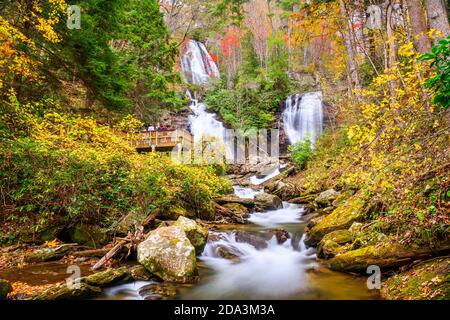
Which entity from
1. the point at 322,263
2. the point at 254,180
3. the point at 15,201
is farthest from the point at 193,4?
the point at 322,263

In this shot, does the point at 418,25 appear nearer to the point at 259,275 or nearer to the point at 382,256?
the point at 382,256

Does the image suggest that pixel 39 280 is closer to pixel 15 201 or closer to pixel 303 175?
pixel 15 201

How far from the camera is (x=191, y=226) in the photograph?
6.83m

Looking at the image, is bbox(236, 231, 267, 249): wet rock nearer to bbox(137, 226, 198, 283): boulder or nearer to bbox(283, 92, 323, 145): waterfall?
bbox(137, 226, 198, 283): boulder

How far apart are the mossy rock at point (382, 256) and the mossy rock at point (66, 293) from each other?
4.39m

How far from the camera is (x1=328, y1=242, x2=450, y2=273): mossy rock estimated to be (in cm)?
455

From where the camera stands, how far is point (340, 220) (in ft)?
23.1

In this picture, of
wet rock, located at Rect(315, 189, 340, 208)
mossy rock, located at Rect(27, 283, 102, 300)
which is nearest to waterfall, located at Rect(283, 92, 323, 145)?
wet rock, located at Rect(315, 189, 340, 208)

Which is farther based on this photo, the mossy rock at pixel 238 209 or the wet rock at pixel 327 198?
the mossy rock at pixel 238 209

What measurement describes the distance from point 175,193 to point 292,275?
422cm

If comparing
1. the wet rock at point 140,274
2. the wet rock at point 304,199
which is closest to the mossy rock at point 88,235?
the wet rock at point 140,274

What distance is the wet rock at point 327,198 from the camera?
10.3m

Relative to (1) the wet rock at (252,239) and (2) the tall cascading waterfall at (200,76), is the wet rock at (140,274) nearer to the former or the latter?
(1) the wet rock at (252,239)
